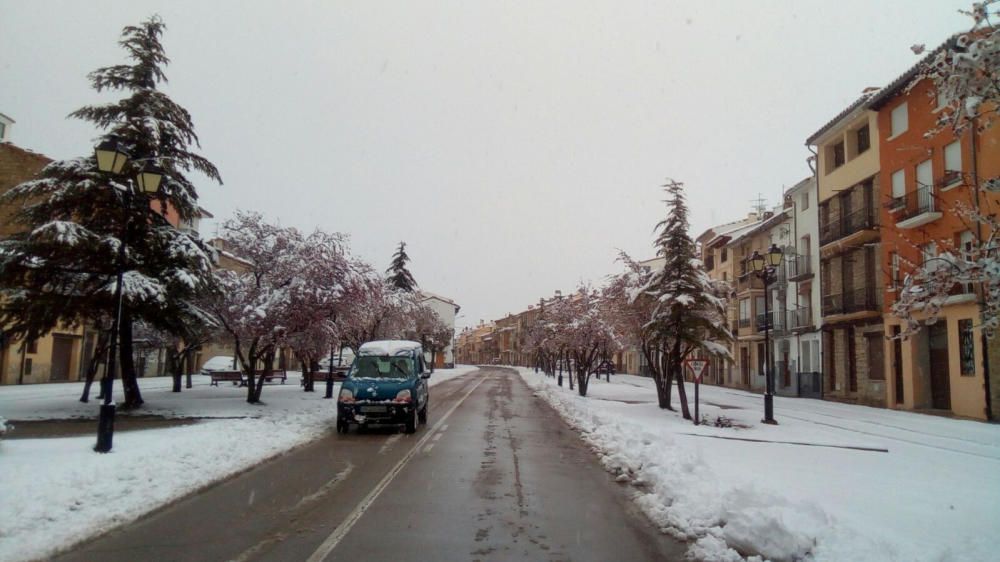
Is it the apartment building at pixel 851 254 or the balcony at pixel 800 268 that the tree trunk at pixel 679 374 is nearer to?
the apartment building at pixel 851 254

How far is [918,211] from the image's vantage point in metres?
23.2

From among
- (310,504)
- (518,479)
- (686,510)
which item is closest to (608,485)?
(518,479)

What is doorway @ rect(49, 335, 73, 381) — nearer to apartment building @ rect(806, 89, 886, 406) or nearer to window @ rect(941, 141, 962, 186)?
apartment building @ rect(806, 89, 886, 406)

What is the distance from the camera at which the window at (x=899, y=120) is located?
80.8ft

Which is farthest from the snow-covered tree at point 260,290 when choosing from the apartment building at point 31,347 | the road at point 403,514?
the apartment building at point 31,347

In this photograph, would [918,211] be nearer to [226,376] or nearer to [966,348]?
[966,348]

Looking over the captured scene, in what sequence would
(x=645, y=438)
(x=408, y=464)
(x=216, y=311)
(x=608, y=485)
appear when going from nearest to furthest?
(x=608, y=485) < (x=408, y=464) < (x=645, y=438) < (x=216, y=311)

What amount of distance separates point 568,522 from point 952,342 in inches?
831

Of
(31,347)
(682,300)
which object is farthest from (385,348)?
(31,347)

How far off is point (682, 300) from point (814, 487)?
902 centimetres

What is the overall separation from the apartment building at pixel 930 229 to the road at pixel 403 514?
15.6 metres

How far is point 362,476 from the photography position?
952 cm

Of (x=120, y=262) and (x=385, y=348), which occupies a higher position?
(x=120, y=262)

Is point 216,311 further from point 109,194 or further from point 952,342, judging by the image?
point 952,342
